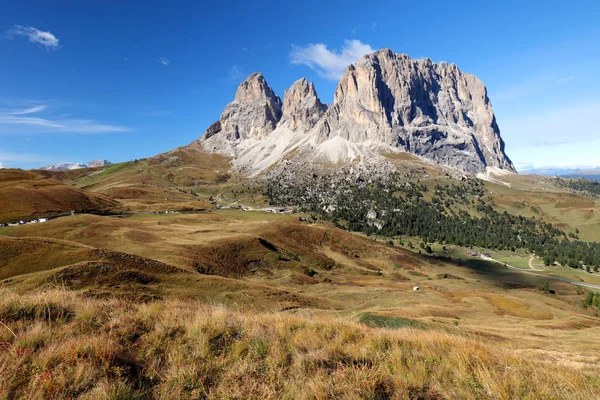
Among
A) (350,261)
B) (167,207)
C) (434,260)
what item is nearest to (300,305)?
(350,261)

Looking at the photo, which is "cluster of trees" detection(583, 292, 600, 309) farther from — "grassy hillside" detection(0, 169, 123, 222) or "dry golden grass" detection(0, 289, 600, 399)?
"grassy hillside" detection(0, 169, 123, 222)

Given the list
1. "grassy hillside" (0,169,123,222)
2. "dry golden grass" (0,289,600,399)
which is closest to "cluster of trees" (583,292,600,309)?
"dry golden grass" (0,289,600,399)

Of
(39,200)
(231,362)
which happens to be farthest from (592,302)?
(39,200)

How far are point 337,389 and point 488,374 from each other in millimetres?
3864

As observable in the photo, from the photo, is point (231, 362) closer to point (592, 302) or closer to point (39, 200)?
point (592, 302)

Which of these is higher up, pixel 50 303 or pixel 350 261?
pixel 50 303

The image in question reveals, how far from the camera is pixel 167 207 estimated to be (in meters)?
162

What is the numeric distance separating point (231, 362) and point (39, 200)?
518 feet

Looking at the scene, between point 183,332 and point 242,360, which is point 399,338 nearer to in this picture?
point 242,360

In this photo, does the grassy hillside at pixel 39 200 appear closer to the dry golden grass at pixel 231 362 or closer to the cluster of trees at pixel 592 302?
the dry golden grass at pixel 231 362

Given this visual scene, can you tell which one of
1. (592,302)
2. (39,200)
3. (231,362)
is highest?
(231,362)

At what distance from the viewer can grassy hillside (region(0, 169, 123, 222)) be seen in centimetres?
11206

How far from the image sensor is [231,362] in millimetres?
7816

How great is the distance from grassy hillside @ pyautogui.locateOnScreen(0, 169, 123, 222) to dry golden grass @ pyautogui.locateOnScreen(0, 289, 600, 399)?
446 feet
